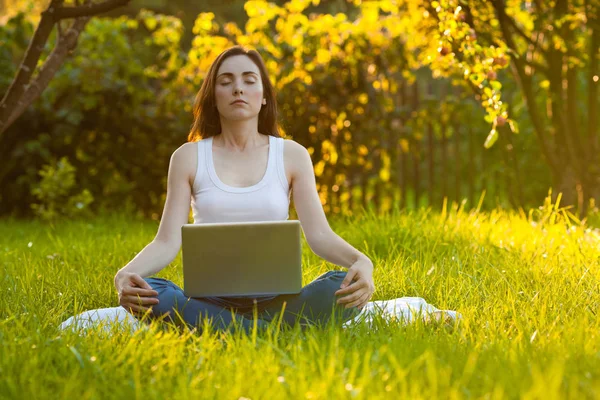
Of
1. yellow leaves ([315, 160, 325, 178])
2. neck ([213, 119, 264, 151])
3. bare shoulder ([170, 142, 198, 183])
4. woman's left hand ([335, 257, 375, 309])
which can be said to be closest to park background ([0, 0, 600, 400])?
yellow leaves ([315, 160, 325, 178])

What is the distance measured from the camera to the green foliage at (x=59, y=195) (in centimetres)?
718

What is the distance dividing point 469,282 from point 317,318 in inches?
40.1

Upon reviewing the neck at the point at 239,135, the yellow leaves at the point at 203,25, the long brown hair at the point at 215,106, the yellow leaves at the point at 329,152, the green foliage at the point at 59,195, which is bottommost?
the green foliage at the point at 59,195

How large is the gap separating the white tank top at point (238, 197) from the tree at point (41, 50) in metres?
1.75

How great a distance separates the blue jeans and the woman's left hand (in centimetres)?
5

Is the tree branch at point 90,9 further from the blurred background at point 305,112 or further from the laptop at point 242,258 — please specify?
the blurred background at point 305,112

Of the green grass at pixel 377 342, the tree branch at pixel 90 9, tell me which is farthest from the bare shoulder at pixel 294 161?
the tree branch at pixel 90 9

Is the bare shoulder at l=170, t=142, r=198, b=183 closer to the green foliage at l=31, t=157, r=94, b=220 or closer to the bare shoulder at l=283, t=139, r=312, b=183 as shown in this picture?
the bare shoulder at l=283, t=139, r=312, b=183

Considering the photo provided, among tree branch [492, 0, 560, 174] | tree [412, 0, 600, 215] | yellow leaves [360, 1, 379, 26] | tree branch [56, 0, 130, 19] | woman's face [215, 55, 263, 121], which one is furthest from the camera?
yellow leaves [360, 1, 379, 26]

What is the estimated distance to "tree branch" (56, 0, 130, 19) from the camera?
4815 millimetres

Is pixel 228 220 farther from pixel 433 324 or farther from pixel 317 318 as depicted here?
pixel 433 324

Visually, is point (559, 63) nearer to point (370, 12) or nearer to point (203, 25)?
point (370, 12)

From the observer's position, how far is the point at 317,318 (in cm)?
333

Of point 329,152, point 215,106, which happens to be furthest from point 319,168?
point 215,106
